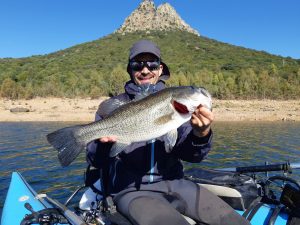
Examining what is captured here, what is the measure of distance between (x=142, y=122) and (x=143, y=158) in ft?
2.38

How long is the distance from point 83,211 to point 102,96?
39.9 m

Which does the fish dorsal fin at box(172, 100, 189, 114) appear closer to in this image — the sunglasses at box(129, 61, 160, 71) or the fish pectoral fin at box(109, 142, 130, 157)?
the fish pectoral fin at box(109, 142, 130, 157)

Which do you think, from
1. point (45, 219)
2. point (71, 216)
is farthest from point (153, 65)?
point (45, 219)

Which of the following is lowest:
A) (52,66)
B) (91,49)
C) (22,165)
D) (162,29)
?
(22,165)

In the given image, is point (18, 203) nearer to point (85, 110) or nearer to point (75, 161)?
point (75, 161)

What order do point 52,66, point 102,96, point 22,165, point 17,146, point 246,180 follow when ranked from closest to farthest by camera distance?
point 246,180, point 22,165, point 17,146, point 102,96, point 52,66

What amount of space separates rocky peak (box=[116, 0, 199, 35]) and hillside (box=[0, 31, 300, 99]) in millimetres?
6220

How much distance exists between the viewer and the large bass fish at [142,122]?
3.61m

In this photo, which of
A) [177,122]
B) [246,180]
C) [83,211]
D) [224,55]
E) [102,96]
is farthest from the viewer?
[224,55]

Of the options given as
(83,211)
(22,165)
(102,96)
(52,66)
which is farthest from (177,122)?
(52,66)

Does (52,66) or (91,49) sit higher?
(91,49)

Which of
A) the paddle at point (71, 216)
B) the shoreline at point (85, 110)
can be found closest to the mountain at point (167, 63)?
the shoreline at point (85, 110)

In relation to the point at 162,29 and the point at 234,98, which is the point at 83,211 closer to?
the point at 234,98

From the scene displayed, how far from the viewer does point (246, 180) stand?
5.78 m
